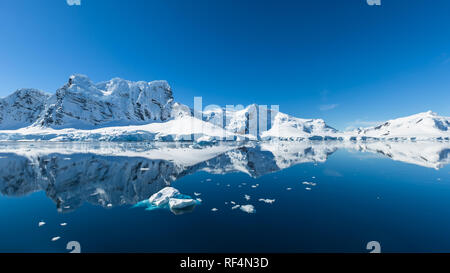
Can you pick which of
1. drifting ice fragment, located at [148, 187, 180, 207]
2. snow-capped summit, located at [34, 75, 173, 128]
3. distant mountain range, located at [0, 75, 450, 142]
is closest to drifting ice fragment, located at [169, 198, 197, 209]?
drifting ice fragment, located at [148, 187, 180, 207]

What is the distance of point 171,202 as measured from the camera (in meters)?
7.07

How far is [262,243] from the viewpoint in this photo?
466cm

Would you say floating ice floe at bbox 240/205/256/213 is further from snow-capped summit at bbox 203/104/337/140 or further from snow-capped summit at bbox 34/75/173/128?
snow-capped summit at bbox 203/104/337/140

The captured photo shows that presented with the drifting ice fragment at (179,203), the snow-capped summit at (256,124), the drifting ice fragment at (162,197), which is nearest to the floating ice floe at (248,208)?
the drifting ice fragment at (179,203)

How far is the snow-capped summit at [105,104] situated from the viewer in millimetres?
97500

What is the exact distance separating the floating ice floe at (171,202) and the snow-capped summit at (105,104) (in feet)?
338

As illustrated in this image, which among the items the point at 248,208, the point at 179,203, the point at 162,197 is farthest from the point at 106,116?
the point at 248,208

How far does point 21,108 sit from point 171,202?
693 feet

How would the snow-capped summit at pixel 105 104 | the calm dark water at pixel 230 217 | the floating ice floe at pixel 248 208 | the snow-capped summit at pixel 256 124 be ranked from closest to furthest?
the calm dark water at pixel 230 217 → the floating ice floe at pixel 248 208 → the snow-capped summit at pixel 105 104 → the snow-capped summit at pixel 256 124

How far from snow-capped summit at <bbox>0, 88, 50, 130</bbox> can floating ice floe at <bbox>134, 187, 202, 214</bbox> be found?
186116 millimetres

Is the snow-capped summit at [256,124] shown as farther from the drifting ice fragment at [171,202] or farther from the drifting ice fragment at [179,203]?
the drifting ice fragment at [179,203]

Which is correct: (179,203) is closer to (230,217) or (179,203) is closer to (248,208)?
(230,217)
